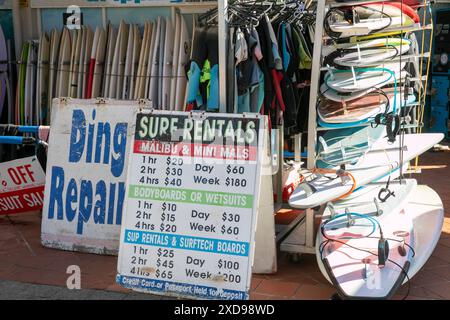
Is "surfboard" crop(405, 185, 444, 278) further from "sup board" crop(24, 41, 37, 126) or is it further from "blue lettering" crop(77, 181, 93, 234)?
"sup board" crop(24, 41, 37, 126)

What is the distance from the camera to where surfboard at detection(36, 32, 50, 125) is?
7059 mm

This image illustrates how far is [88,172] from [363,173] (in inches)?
90.6

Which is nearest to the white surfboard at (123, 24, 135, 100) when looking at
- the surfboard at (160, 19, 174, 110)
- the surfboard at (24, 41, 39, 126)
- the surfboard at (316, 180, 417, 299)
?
the surfboard at (160, 19, 174, 110)

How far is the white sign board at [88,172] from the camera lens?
5211mm

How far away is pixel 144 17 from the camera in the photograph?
22.8ft

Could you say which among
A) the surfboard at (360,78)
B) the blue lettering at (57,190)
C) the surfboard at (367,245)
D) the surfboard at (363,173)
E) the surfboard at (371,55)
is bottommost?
the surfboard at (367,245)

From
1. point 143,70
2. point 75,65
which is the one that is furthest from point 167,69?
point 75,65

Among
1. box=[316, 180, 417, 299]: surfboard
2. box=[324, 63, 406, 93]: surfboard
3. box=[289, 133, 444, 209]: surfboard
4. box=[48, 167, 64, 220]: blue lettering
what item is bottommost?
box=[316, 180, 417, 299]: surfboard

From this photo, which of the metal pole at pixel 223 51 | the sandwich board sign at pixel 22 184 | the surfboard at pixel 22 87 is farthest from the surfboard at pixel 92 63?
the metal pole at pixel 223 51

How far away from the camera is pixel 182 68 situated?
6.43 meters

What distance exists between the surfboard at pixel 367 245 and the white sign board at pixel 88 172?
176 cm

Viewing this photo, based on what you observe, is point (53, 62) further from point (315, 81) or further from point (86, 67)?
point (315, 81)

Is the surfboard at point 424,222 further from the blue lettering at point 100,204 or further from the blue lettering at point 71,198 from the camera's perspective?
the blue lettering at point 71,198

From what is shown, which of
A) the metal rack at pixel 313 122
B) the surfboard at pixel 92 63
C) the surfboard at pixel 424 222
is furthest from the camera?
the surfboard at pixel 92 63
